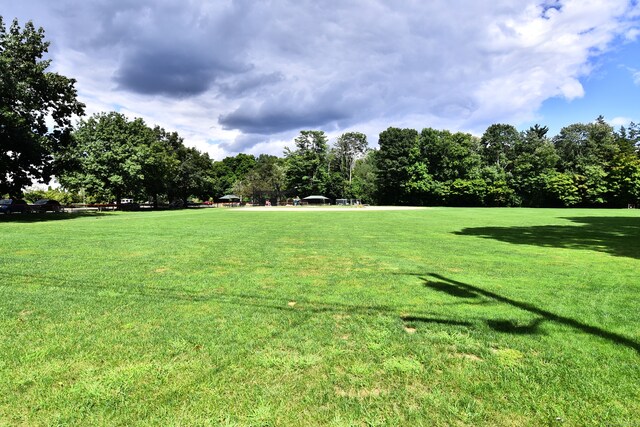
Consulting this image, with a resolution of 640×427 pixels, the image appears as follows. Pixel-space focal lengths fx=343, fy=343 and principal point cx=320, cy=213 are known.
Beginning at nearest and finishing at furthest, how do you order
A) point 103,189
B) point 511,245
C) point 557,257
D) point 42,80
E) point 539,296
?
point 539,296
point 557,257
point 511,245
point 42,80
point 103,189

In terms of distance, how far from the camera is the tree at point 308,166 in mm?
79938

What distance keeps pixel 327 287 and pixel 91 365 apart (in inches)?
155

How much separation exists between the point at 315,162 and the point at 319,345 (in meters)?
77.2

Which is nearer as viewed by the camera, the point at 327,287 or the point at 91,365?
the point at 91,365

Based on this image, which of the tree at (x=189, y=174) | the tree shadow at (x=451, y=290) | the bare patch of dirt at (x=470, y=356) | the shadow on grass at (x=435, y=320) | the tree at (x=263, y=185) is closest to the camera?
the bare patch of dirt at (x=470, y=356)

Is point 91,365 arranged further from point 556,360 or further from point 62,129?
point 62,129

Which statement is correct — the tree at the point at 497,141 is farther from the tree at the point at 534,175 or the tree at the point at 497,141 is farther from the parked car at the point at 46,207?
the parked car at the point at 46,207

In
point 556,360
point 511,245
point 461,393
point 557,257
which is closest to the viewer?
point 461,393

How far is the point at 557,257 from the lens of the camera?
9758 millimetres

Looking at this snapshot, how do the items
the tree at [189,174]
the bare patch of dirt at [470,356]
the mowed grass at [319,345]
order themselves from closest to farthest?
the mowed grass at [319,345] < the bare patch of dirt at [470,356] < the tree at [189,174]

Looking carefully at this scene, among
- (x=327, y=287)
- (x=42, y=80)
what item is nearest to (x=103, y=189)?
(x=42, y=80)

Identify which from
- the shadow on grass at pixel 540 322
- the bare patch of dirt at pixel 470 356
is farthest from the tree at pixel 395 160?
the bare patch of dirt at pixel 470 356

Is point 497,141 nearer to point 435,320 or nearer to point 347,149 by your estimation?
point 347,149

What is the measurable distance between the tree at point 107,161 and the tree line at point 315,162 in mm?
136
